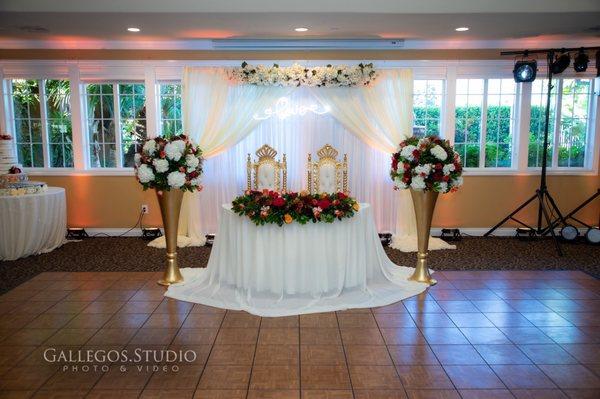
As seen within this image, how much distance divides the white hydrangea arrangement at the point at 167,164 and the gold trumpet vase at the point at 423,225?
231 centimetres

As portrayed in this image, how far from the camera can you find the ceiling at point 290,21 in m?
4.88

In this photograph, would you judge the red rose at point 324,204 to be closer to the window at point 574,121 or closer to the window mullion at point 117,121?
the window mullion at point 117,121

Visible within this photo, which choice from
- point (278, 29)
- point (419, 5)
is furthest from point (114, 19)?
point (419, 5)

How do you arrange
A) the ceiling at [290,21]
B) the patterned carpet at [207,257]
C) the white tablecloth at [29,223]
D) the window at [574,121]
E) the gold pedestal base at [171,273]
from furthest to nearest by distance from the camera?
the window at [574,121] → the white tablecloth at [29,223] → the patterned carpet at [207,257] → the gold pedestal base at [171,273] → the ceiling at [290,21]

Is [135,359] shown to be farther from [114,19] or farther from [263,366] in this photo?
[114,19]

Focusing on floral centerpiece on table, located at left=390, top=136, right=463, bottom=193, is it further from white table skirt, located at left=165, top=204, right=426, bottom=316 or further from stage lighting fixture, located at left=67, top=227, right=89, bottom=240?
stage lighting fixture, located at left=67, top=227, right=89, bottom=240

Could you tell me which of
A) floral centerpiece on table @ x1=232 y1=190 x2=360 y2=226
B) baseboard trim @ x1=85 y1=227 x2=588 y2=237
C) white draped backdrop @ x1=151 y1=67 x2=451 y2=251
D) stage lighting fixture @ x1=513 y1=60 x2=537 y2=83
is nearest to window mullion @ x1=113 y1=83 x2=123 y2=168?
baseboard trim @ x1=85 y1=227 x2=588 y2=237

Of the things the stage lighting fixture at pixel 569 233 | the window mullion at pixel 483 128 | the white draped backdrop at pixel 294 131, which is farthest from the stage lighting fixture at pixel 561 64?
the stage lighting fixture at pixel 569 233

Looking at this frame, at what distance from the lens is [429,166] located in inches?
183

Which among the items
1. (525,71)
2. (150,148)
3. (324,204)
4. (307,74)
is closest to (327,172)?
(307,74)

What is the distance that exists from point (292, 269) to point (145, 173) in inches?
65.9

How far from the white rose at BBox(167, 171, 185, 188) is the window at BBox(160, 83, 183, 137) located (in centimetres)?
281

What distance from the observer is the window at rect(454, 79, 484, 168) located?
23.7 ft

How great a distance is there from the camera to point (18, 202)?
5949 mm
